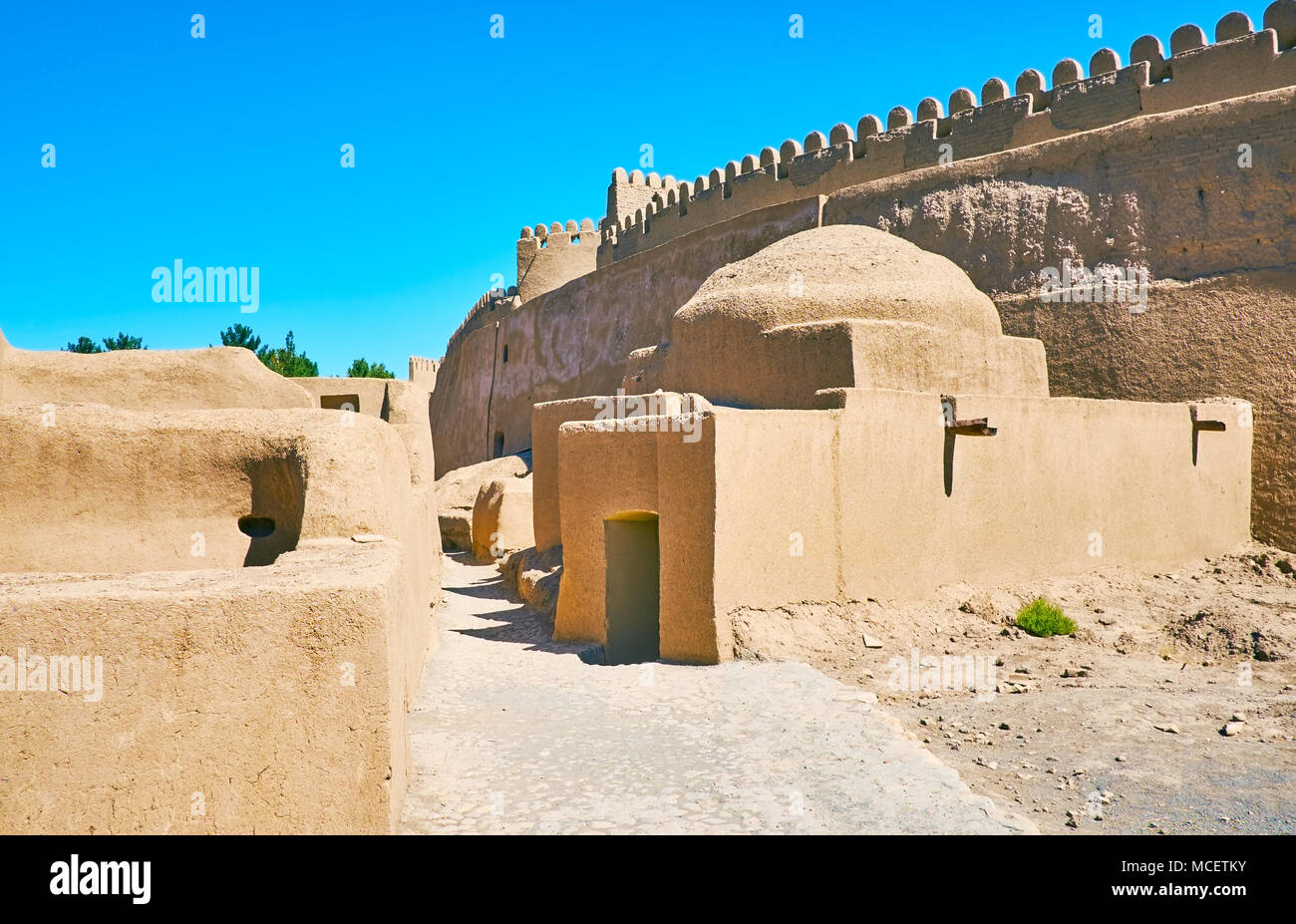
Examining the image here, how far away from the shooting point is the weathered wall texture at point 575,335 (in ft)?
62.3

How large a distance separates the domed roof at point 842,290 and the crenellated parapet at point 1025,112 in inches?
186

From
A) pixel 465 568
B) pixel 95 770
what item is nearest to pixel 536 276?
pixel 465 568

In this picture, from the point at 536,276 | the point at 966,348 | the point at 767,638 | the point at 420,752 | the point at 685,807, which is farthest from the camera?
the point at 536,276

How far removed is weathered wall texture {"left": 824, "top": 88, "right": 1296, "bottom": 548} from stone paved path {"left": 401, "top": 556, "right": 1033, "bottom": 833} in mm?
8580

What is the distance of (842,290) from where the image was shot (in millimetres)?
11117

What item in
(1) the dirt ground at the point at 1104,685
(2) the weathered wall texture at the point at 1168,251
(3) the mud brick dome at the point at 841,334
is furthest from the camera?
(2) the weathered wall texture at the point at 1168,251

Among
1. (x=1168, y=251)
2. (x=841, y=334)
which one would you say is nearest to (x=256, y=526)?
(x=841, y=334)

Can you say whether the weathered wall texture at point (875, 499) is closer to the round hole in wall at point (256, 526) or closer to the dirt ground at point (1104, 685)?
the dirt ground at point (1104, 685)

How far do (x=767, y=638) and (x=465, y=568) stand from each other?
8893 mm

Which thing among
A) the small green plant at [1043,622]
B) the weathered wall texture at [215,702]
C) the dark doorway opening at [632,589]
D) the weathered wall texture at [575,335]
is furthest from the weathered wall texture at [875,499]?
the weathered wall texture at [575,335]

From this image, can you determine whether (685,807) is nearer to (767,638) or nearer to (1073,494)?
(767,638)

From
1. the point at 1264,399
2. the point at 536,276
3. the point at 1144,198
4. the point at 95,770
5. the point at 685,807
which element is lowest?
the point at 685,807

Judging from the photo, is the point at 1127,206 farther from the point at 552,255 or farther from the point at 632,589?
the point at 552,255

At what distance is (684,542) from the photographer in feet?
28.3
